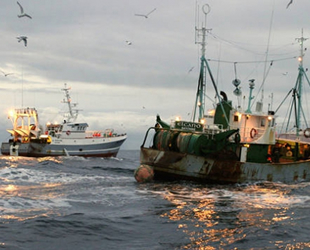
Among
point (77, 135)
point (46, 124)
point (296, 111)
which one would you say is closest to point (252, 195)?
point (296, 111)

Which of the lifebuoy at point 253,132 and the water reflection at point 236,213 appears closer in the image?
the water reflection at point 236,213

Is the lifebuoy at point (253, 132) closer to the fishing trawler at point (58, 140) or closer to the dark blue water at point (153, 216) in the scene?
the dark blue water at point (153, 216)

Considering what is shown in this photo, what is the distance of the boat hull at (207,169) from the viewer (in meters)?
27.8

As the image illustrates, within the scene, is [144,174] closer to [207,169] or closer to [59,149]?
[207,169]

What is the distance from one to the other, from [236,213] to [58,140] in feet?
152

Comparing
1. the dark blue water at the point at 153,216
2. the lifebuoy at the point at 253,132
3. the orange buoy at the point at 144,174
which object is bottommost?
the dark blue water at the point at 153,216

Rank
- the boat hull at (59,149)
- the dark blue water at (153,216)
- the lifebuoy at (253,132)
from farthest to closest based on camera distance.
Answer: the boat hull at (59,149)
the lifebuoy at (253,132)
the dark blue water at (153,216)

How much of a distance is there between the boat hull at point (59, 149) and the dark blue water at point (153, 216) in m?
33.7

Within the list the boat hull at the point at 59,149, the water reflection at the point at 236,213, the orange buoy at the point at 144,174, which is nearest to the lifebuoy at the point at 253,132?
the water reflection at the point at 236,213

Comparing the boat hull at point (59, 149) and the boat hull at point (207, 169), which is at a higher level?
the boat hull at point (207, 169)

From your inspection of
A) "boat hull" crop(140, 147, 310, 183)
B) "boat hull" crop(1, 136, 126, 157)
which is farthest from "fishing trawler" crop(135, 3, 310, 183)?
"boat hull" crop(1, 136, 126, 157)

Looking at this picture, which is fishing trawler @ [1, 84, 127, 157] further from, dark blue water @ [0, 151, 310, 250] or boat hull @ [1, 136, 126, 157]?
dark blue water @ [0, 151, 310, 250]

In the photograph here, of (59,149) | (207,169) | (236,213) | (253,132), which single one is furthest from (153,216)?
(59,149)

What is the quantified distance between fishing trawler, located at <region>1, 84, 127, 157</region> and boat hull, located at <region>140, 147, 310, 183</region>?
3476 cm
